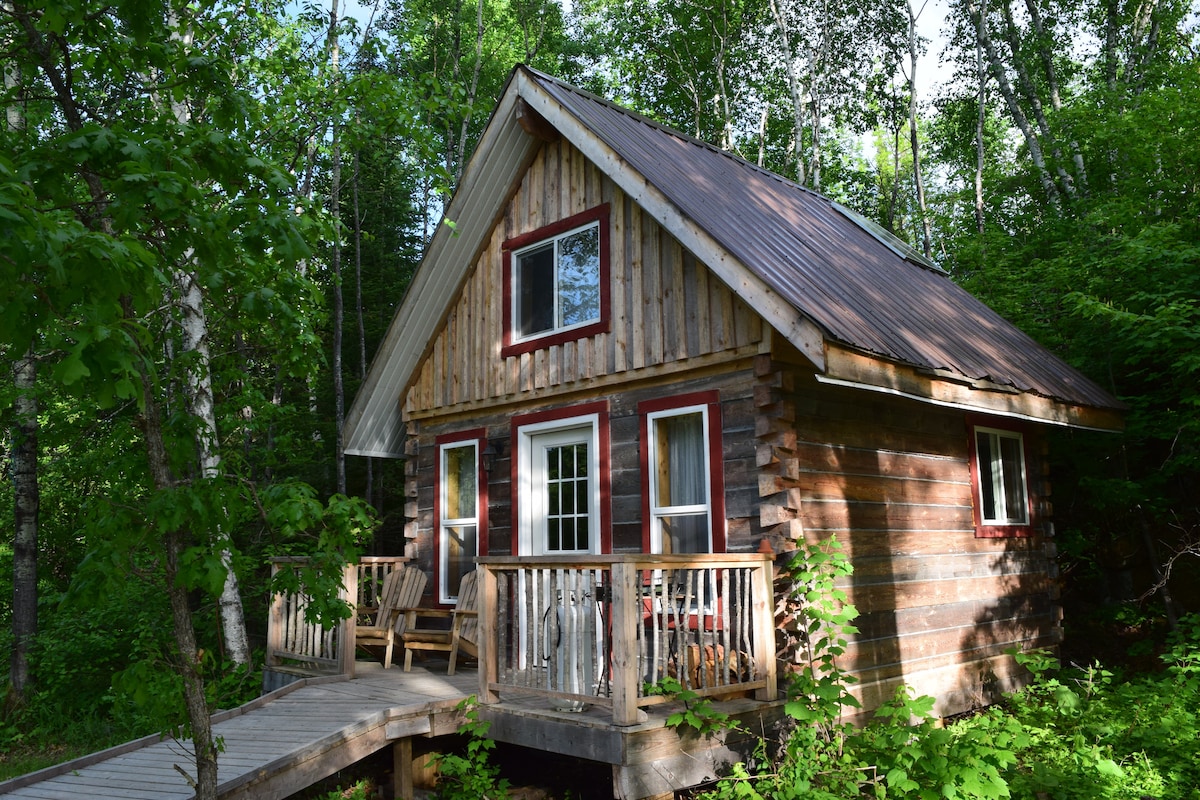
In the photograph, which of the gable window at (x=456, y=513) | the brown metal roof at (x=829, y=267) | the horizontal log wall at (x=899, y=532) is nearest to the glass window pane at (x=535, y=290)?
the gable window at (x=456, y=513)

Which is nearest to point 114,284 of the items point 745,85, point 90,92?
point 90,92

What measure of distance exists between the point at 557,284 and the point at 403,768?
4.68m

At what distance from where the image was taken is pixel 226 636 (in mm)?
11367

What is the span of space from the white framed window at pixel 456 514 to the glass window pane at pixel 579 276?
1878 mm

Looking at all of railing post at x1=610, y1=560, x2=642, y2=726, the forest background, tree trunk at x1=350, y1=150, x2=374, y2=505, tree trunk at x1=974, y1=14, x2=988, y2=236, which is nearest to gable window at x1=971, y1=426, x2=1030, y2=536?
the forest background

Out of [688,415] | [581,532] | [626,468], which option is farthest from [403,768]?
[688,415]

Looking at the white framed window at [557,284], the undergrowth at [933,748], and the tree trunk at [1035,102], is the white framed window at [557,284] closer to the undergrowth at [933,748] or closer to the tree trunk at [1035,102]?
the undergrowth at [933,748]

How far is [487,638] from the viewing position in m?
6.64

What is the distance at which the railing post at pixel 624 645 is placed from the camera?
18.7 ft

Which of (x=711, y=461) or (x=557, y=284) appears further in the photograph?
(x=557, y=284)

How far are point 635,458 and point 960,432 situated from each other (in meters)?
3.34

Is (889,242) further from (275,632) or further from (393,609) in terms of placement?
(275,632)

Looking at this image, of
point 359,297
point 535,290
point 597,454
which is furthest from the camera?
point 359,297

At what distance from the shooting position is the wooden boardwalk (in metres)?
5.89
